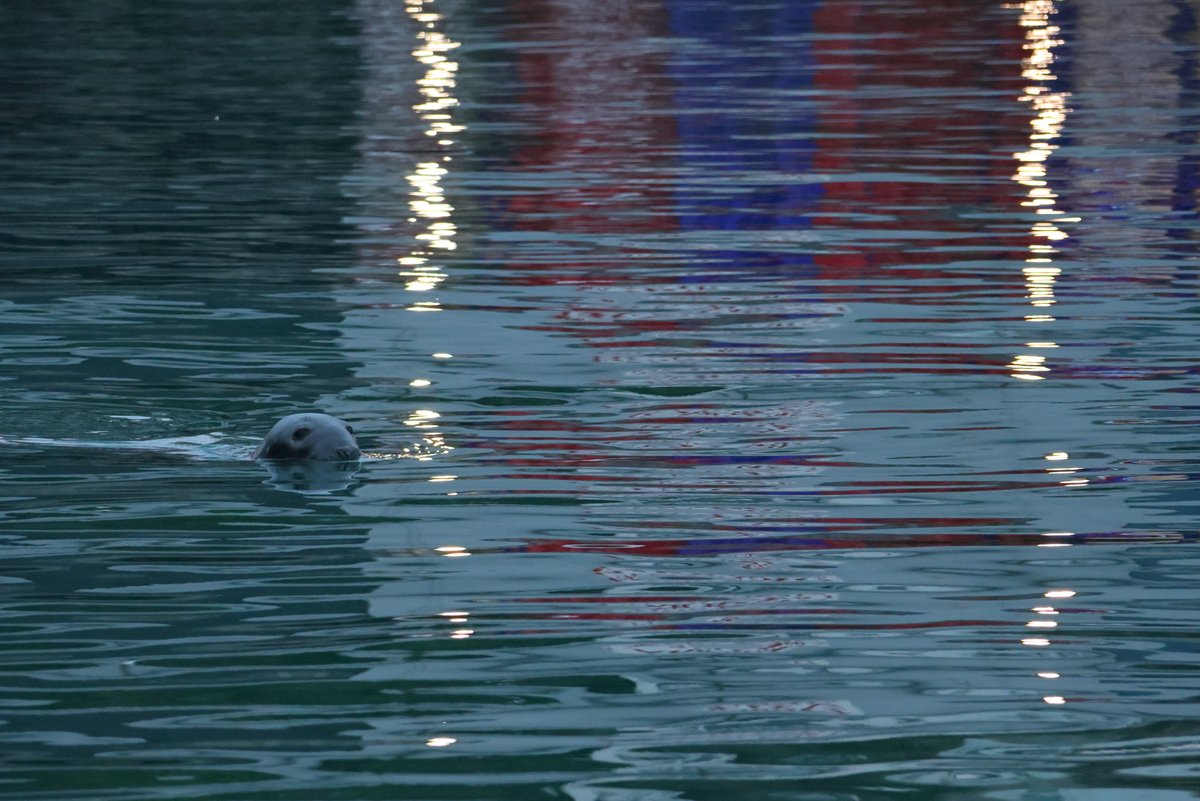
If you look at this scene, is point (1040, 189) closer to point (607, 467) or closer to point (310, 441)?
point (607, 467)

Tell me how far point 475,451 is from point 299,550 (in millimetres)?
1450

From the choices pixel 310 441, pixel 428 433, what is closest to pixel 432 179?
pixel 428 433

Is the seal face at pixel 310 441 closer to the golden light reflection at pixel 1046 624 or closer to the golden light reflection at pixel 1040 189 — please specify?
the golden light reflection at pixel 1046 624

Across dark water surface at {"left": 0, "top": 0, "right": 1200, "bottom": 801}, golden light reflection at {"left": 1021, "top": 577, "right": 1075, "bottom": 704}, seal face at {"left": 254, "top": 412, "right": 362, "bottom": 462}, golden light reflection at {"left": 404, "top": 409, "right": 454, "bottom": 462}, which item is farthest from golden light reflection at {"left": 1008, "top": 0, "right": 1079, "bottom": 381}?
golden light reflection at {"left": 1021, "top": 577, "right": 1075, "bottom": 704}

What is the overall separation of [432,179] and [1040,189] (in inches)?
168

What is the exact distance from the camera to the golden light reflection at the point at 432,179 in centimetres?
1273

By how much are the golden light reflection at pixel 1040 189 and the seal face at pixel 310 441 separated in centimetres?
293

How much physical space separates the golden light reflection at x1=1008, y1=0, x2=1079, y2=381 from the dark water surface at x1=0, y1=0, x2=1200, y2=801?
61mm

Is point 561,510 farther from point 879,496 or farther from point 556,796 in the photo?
point 556,796

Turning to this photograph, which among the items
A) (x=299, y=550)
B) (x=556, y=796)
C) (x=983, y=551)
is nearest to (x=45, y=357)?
(x=299, y=550)

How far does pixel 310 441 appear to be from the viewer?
8406 mm

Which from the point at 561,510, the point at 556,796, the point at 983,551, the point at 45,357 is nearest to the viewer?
the point at 556,796

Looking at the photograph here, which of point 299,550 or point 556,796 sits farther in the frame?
point 299,550

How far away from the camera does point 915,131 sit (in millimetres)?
19438
